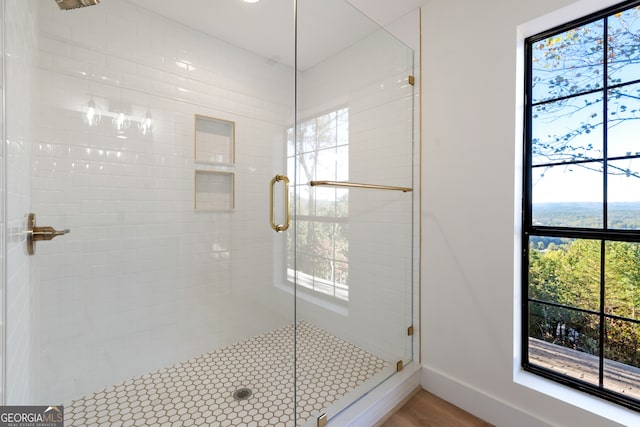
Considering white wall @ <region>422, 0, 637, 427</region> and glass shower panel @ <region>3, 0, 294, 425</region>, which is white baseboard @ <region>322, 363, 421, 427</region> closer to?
white wall @ <region>422, 0, 637, 427</region>

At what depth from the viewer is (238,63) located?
5.59 ft

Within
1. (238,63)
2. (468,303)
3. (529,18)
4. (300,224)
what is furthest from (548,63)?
(238,63)

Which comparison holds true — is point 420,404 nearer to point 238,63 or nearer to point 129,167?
point 129,167

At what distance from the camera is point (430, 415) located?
1.70 metres

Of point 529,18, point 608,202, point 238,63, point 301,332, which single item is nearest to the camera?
point 608,202

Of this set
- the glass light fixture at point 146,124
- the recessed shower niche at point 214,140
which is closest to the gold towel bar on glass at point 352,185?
the recessed shower niche at point 214,140

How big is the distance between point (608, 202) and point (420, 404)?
1.51 m

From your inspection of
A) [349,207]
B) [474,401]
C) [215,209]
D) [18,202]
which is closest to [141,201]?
[215,209]

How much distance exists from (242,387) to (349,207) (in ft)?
4.00

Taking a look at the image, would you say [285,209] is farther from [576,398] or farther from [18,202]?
[576,398]

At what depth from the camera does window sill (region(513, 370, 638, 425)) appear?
1.30 m

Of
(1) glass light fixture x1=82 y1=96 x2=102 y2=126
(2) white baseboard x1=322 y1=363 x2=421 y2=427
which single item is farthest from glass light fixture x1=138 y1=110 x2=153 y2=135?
(2) white baseboard x1=322 y1=363 x2=421 y2=427

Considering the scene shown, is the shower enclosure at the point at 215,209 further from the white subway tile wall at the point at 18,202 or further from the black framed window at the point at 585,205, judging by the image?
the black framed window at the point at 585,205

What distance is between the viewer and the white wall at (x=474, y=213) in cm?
156
